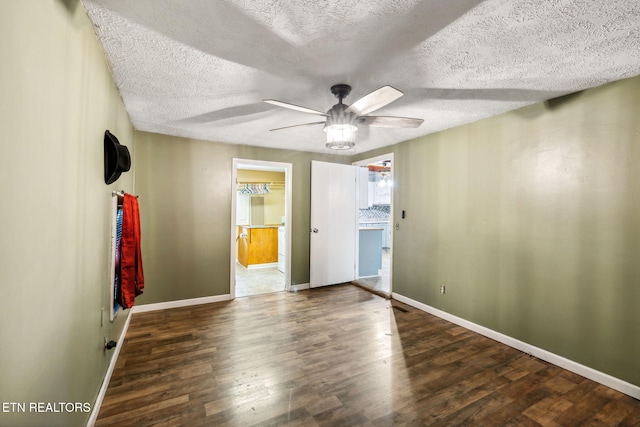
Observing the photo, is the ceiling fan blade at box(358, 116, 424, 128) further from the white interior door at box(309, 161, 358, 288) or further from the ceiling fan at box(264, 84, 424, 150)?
the white interior door at box(309, 161, 358, 288)

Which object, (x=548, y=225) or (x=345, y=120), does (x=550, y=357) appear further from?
(x=345, y=120)

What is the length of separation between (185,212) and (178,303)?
1243 mm

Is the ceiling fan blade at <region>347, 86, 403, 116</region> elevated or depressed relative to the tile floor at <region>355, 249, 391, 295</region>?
elevated

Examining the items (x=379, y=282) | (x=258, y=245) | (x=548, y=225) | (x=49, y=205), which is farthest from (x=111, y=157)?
(x=258, y=245)

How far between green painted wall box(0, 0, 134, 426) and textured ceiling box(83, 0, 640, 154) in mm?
392

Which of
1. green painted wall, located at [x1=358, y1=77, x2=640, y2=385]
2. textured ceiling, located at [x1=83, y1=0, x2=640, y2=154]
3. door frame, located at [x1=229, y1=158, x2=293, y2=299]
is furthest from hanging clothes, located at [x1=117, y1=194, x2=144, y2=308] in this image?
green painted wall, located at [x1=358, y1=77, x2=640, y2=385]

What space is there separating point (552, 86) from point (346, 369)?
286 cm

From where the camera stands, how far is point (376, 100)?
1820 mm

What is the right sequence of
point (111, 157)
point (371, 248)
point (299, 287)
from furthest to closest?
point (371, 248) → point (299, 287) → point (111, 157)

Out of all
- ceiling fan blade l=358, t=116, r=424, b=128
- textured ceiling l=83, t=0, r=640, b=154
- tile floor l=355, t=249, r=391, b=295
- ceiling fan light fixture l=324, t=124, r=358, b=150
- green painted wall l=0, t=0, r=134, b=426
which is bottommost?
tile floor l=355, t=249, r=391, b=295

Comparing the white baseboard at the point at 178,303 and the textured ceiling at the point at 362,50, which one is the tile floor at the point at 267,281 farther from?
the textured ceiling at the point at 362,50

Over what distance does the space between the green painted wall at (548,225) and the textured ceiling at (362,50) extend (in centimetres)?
33

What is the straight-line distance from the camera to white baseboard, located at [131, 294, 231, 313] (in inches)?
142

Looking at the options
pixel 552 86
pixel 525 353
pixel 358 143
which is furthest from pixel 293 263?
pixel 552 86
